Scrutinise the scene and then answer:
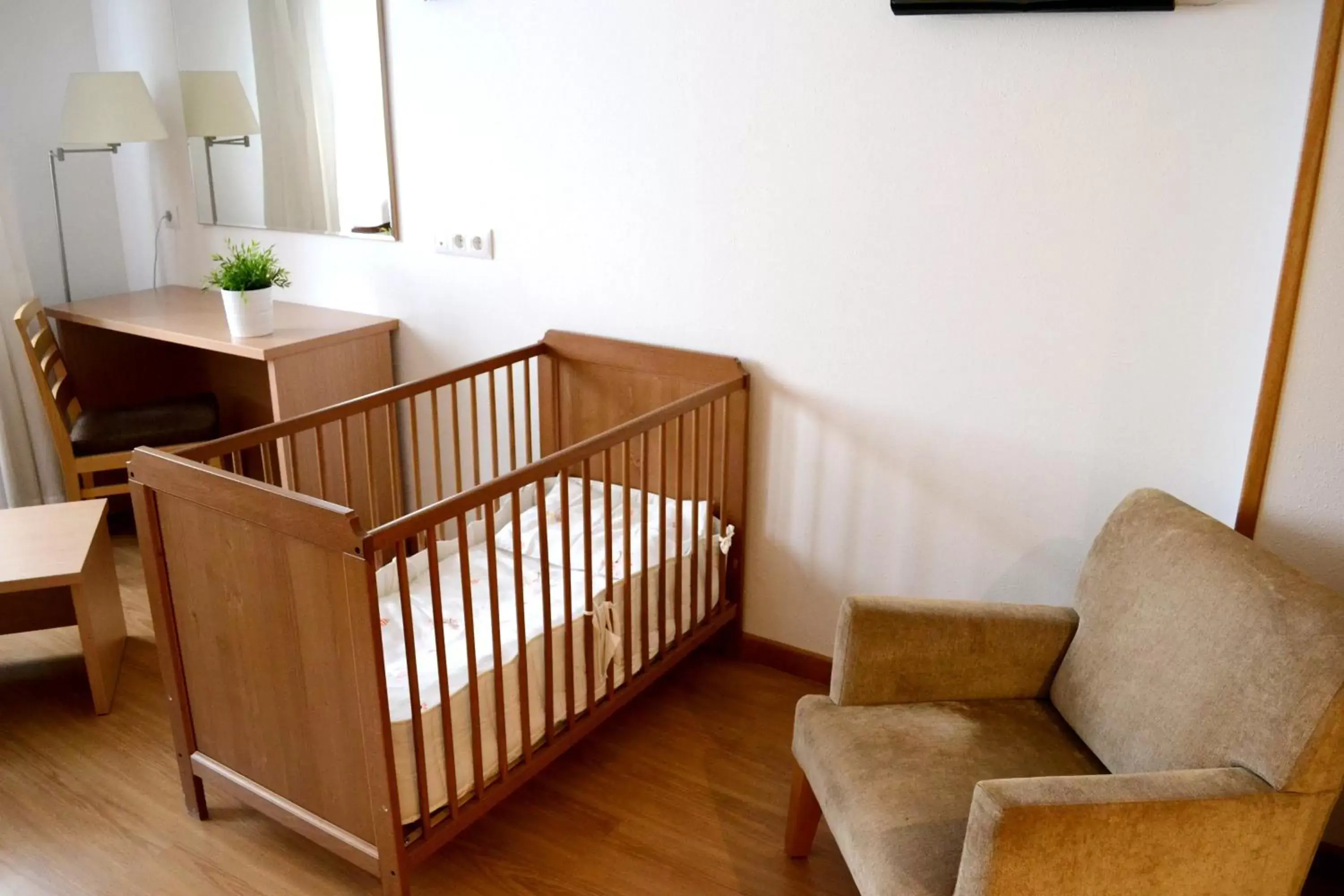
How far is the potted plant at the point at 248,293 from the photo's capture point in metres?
3.06

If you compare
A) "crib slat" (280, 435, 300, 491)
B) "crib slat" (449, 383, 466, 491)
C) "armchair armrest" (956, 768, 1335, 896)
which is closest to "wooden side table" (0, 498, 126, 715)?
"crib slat" (280, 435, 300, 491)

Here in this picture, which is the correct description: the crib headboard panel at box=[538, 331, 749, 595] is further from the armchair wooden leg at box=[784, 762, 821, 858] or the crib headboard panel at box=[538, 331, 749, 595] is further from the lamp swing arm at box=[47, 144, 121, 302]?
the lamp swing arm at box=[47, 144, 121, 302]

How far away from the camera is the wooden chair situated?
330cm

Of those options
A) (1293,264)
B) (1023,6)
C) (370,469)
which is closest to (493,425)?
(370,469)

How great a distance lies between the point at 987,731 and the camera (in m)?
1.98

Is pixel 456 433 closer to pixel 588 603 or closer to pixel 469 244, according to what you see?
pixel 469 244

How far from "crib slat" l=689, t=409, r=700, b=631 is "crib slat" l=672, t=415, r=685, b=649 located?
31mm

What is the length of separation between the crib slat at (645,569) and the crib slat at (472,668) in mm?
482

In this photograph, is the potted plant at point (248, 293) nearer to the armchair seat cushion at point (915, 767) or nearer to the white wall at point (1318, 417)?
the armchair seat cushion at point (915, 767)

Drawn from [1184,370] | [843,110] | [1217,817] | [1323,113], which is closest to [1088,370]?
[1184,370]

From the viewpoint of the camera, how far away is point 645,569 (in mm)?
2525

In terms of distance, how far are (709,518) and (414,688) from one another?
1.06 meters

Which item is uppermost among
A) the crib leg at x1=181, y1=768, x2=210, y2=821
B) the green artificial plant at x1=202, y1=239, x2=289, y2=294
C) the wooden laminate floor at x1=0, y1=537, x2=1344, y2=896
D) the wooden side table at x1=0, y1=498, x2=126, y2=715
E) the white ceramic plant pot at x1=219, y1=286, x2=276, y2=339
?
the green artificial plant at x1=202, y1=239, x2=289, y2=294

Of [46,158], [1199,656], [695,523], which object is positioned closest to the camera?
[1199,656]
